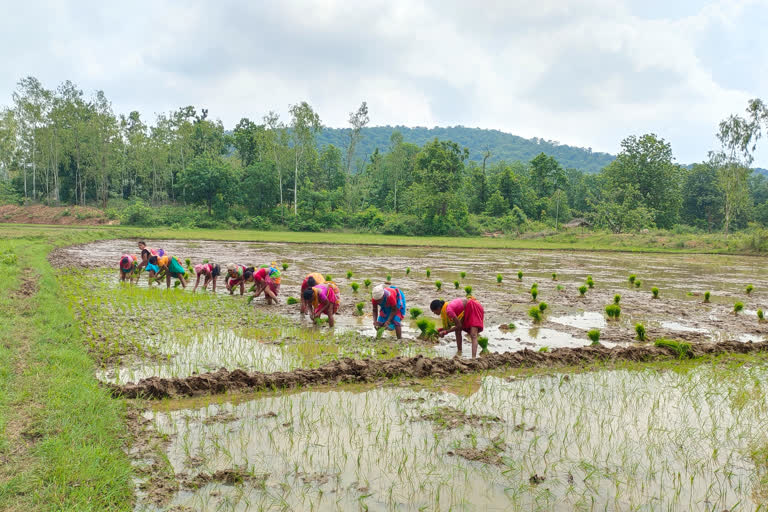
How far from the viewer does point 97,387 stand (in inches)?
224

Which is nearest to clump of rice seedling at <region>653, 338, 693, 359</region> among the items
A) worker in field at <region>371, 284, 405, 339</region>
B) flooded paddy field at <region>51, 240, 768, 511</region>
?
flooded paddy field at <region>51, 240, 768, 511</region>


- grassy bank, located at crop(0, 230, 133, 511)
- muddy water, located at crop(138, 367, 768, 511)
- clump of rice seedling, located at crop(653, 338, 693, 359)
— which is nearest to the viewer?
grassy bank, located at crop(0, 230, 133, 511)

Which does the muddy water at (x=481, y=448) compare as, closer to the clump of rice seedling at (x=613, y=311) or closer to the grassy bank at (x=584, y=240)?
the clump of rice seedling at (x=613, y=311)

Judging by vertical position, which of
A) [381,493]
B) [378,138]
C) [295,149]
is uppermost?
[378,138]

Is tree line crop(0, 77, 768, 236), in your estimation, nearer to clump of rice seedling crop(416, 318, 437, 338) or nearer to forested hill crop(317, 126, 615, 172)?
clump of rice seedling crop(416, 318, 437, 338)

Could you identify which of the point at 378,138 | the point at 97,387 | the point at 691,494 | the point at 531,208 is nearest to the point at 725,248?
the point at 531,208

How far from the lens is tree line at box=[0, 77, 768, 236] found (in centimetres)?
4725

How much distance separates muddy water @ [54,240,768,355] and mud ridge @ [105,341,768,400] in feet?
3.28

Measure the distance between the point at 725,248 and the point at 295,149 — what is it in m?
39.6

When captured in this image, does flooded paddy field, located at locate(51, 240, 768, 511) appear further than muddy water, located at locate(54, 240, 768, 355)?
No

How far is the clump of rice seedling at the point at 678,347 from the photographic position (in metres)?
8.14

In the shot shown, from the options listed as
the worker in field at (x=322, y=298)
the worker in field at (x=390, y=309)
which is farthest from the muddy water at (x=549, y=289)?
the worker in field at (x=390, y=309)

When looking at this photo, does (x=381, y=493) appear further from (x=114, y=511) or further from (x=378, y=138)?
(x=378, y=138)

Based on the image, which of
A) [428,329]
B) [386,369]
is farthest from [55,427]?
[428,329]
